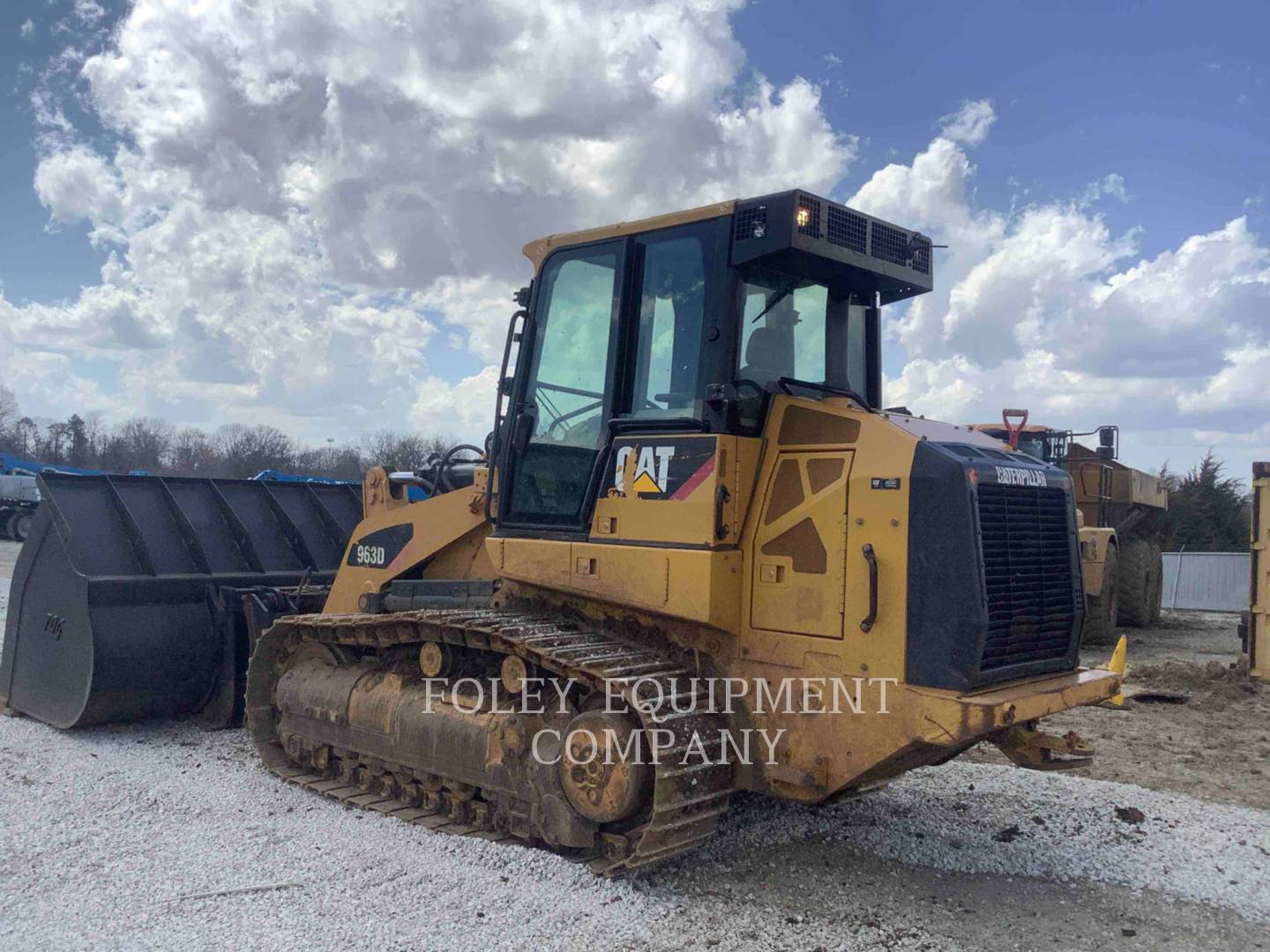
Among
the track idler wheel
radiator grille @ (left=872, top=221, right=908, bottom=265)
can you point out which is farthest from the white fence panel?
the track idler wheel

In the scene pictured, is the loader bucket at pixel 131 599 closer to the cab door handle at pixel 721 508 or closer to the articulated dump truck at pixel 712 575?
the articulated dump truck at pixel 712 575

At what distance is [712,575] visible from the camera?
4.74 meters

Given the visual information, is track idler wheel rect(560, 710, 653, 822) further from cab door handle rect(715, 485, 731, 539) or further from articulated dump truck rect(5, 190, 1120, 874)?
cab door handle rect(715, 485, 731, 539)

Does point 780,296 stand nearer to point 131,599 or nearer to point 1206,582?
point 131,599

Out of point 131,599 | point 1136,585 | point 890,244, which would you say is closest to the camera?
point 890,244

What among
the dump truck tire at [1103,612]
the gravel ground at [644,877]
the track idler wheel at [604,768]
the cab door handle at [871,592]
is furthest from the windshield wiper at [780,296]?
the dump truck tire at [1103,612]

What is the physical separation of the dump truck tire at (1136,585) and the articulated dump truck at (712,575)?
12.5 m

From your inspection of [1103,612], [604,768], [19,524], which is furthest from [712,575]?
[19,524]

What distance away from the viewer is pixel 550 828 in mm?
Answer: 5082

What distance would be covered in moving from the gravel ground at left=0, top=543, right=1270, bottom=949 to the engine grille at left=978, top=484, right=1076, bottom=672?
121 centimetres

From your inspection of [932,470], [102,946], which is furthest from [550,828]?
[932,470]

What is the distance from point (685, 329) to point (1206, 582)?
71.5 ft

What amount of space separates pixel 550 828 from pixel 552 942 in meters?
0.88

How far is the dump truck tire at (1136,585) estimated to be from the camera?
16.5 metres
